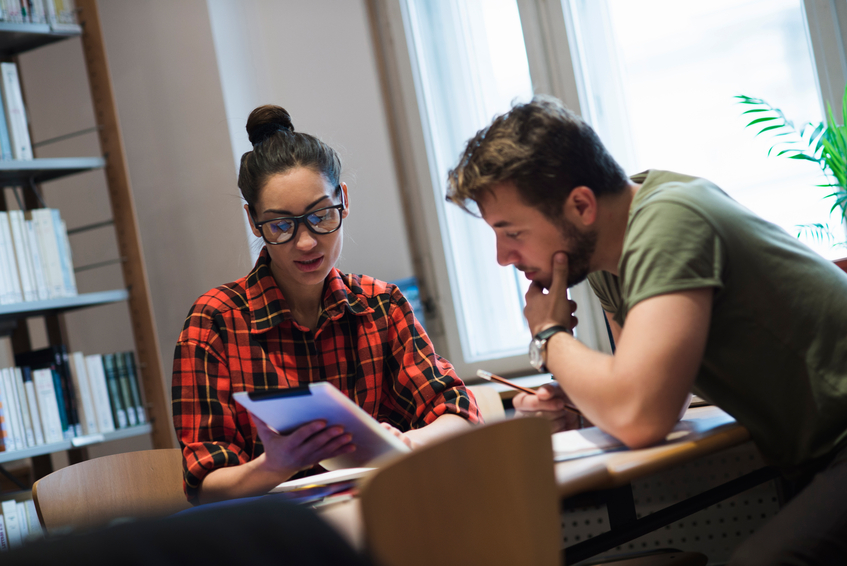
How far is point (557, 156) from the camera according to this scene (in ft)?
3.96

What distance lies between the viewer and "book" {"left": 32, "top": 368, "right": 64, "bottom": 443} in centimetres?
242

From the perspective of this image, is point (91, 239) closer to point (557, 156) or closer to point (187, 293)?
point (187, 293)

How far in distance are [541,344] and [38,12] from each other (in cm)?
230

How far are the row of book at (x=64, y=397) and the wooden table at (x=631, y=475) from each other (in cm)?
187

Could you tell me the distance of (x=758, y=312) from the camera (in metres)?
1.10

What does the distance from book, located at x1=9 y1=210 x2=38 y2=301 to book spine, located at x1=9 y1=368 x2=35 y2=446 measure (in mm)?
261

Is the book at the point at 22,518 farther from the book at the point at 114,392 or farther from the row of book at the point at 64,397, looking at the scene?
the book at the point at 114,392

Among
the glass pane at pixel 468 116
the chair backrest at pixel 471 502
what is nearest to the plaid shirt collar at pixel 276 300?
A: the chair backrest at pixel 471 502

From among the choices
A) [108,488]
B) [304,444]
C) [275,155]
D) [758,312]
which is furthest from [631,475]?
[108,488]

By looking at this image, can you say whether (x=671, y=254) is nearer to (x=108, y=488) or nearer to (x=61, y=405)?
(x=108, y=488)

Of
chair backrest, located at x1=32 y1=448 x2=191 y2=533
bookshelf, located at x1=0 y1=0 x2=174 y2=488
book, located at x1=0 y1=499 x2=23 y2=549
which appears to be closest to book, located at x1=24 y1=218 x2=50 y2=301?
bookshelf, located at x1=0 y1=0 x2=174 y2=488

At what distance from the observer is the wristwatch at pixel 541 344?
3.92 ft

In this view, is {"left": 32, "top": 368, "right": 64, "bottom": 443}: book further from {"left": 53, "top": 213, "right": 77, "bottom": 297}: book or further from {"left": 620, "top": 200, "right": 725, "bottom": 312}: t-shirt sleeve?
{"left": 620, "top": 200, "right": 725, "bottom": 312}: t-shirt sleeve

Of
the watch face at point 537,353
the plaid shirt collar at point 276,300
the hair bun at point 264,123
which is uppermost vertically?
the hair bun at point 264,123
